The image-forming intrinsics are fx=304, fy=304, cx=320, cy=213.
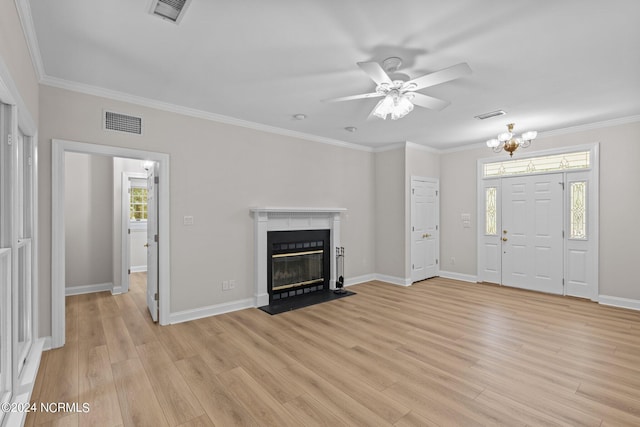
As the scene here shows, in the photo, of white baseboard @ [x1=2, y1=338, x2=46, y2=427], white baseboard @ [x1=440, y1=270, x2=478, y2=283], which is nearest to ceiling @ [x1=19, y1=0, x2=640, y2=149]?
white baseboard @ [x1=2, y1=338, x2=46, y2=427]

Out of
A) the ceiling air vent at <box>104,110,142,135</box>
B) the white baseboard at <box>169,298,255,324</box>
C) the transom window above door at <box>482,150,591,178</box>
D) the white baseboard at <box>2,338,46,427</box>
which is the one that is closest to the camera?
the white baseboard at <box>2,338,46,427</box>

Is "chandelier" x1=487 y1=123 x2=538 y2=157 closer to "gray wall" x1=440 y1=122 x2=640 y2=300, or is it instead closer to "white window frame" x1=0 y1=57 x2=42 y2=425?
"gray wall" x1=440 y1=122 x2=640 y2=300

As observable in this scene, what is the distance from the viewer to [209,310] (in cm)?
405

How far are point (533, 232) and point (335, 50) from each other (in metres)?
4.88

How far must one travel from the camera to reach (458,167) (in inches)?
246

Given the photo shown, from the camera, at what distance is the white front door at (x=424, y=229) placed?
591 cm

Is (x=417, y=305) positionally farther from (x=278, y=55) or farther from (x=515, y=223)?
(x=278, y=55)

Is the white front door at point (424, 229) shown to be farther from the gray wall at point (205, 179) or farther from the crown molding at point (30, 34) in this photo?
the crown molding at point (30, 34)

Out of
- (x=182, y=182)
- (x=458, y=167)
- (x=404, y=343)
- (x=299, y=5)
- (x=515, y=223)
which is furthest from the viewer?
(x=458, y=167)

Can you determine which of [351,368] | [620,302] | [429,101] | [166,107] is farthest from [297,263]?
[620,302]

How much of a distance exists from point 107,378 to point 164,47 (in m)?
2.79

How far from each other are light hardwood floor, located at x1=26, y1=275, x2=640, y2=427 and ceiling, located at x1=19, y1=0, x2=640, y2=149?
273cm

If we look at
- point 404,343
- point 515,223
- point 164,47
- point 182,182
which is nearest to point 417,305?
point 404,343

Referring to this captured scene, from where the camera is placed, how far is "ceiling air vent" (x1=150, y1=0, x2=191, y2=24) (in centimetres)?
196
